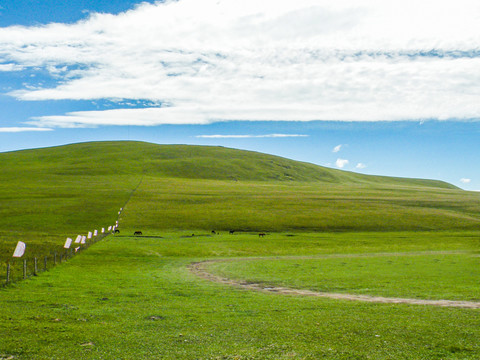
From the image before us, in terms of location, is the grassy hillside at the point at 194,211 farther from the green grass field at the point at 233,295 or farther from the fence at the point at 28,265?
the fence at the point at 28,265

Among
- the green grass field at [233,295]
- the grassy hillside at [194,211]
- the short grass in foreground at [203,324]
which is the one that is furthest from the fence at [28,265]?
the grassy hillside at [194,211]

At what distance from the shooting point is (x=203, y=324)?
17312mm

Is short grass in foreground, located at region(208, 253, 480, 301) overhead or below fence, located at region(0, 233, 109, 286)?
below

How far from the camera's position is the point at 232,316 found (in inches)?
746

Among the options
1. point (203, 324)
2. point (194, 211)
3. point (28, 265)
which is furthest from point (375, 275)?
point (194, 211)

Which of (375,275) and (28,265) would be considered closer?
(375,275)

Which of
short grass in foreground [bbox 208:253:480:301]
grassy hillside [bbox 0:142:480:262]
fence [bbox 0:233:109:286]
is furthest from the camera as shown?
grassy hillside [bbox 0:142:480:262]

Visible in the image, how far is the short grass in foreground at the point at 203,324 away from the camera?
13711 millimetres

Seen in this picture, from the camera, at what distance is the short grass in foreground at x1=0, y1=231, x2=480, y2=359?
1371 centimetres

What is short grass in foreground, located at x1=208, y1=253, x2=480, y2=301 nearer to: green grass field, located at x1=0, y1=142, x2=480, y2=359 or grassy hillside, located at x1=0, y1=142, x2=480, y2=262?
green grass field, located at x1=0, y1=142, x2=480, y2=359

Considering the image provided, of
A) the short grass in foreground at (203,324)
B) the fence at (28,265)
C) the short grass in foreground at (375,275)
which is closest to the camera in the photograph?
the short grass in foreground at (203,324)

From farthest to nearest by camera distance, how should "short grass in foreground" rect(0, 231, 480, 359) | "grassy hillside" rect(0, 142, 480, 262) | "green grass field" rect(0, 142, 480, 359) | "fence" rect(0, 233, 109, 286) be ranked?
1. "grassy hillside" rect(0, 142, 480, 262)
2. "fence" rect(0, 233, 109, 286)
3. "green grass field" rect(0, 142, 480, 359)
4. "short grass in foreground" rect(0, 231, 480, 359)

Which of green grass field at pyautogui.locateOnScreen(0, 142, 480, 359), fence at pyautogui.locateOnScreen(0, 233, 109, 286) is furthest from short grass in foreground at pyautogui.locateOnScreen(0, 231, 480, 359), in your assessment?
fence at pyautogui.locateOnScreen(0, 233, 109, 286)

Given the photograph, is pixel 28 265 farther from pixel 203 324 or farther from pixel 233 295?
pixel 203 324
